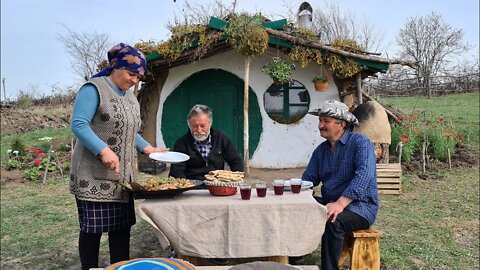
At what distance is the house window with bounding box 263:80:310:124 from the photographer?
8633mm

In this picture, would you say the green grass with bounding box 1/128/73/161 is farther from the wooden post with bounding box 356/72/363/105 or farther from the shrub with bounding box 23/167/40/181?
the wooden post with bounding box 356/72/363/105

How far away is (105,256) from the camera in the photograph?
3.98 m

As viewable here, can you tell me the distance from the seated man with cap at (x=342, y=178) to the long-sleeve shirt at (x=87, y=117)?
4.99ft

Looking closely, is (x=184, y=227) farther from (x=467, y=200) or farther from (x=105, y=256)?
(x=467, y=200)

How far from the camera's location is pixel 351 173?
298 centimetres

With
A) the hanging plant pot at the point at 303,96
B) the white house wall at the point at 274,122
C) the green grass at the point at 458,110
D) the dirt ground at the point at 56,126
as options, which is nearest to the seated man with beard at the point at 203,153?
the dirt ground at the point at 56,126

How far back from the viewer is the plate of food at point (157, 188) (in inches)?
99.5

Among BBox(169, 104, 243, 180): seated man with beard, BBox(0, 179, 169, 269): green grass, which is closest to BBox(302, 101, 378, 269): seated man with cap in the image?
BBox(169, 104, 243, 180): seated man with beard

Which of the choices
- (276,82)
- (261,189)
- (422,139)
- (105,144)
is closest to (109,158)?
(105,144)

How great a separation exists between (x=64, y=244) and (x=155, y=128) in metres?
4.64

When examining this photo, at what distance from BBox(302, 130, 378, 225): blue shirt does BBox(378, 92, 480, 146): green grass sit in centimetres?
814

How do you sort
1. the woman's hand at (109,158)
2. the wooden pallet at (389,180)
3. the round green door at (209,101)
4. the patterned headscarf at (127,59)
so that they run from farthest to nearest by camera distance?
the round green door at (209,101) < the wooden pallet at (389,180) < the patterned headscarf at (127,59) < the woman's hand at (109,158)

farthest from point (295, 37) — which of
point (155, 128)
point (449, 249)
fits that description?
point (449, 249)

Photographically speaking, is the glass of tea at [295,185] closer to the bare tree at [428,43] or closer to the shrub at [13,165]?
the shrub at [13,165]
